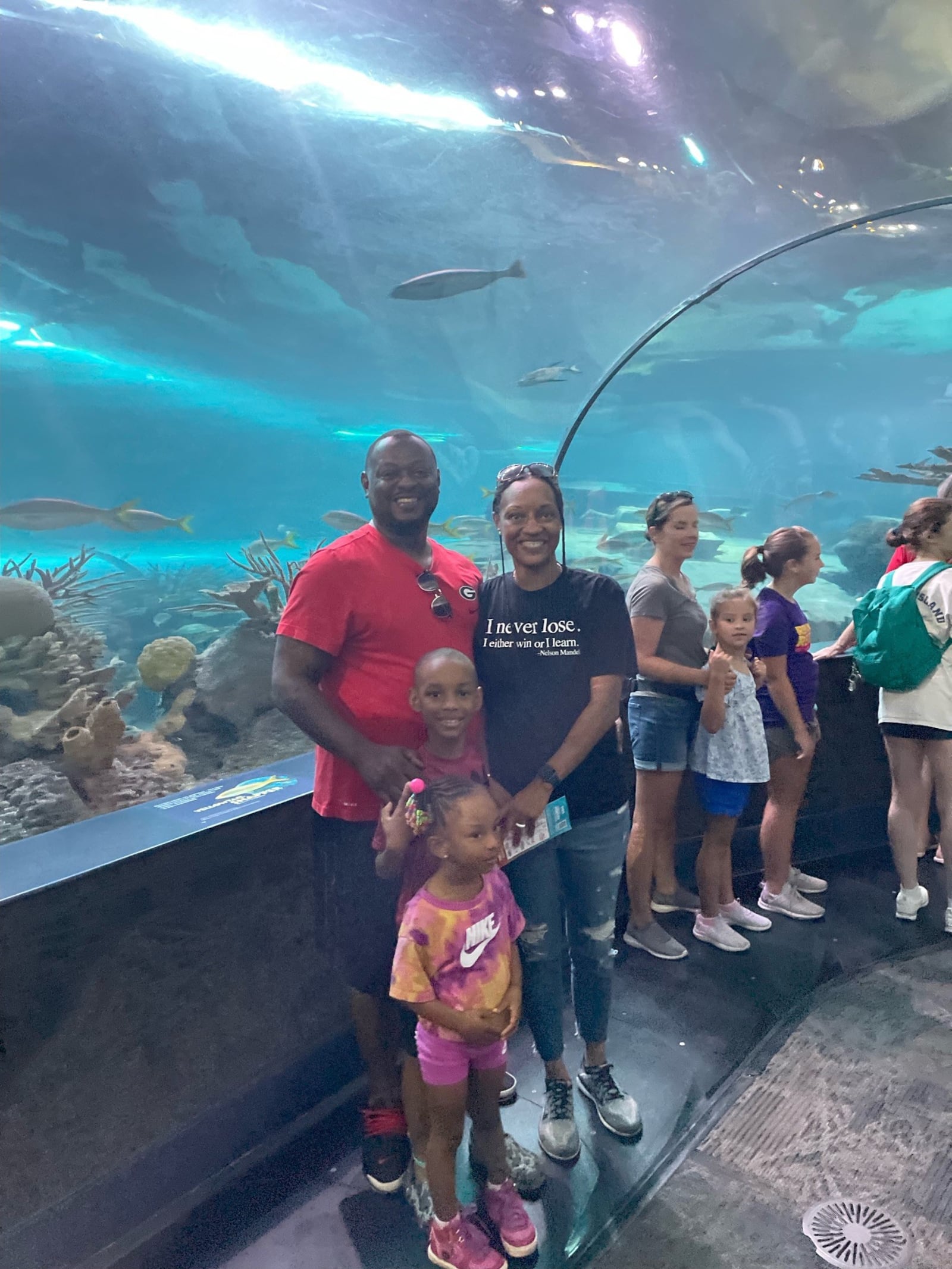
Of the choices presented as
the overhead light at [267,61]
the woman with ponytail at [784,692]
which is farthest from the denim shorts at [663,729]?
the overhead light at [267,61]

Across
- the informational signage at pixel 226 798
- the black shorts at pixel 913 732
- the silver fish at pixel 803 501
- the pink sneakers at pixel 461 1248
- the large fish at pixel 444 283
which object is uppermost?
the large fish at pixel 444 283

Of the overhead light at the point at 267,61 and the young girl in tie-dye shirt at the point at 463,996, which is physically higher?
the overhead light at the point at 267,61

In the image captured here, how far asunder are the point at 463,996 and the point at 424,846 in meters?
0.31

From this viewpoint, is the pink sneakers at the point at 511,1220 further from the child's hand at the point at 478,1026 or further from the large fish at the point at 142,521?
the large fish at the point at 142,521

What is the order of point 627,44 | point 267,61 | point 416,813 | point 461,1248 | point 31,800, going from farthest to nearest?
point 267,61 → point 627,44 → point 31,800 → point 461,1248 → point 416,813

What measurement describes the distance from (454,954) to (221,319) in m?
21.8

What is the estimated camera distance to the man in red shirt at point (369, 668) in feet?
4.73

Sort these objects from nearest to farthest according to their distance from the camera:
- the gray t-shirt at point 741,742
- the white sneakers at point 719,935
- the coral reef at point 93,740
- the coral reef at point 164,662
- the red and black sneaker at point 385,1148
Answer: the red and black sneaker at point 385,1148
the gray t-shirt at point 741,742
the white sneakers at point 719,935
the coral reef at point 93,740
the coral reef at point 164,662

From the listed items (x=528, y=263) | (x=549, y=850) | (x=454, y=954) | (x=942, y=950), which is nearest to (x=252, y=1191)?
(x=454, y=954)

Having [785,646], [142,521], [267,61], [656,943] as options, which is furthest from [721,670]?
[267,61]

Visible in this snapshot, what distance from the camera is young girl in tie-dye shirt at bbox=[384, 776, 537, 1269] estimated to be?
133 cm

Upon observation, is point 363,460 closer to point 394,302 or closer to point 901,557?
point 901,557

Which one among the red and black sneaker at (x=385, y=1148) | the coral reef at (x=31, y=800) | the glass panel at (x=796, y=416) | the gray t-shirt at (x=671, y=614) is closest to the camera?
the red and black sneaker at (x=385, y=1148)

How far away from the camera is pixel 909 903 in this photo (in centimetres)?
298
